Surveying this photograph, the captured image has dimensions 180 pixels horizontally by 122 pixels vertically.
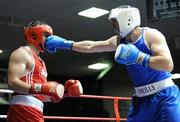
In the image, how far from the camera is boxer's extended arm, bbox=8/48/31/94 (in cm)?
237

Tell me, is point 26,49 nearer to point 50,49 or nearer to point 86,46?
point 50,49

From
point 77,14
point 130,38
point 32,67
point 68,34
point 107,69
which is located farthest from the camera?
point 107,69

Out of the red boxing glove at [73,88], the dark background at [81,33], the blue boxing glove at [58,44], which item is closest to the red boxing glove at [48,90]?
the red boxing glove at [73,88]

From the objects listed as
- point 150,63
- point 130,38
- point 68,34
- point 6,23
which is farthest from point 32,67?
point 68,34

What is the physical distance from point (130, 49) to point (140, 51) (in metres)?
0.10

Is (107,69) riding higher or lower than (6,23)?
lower

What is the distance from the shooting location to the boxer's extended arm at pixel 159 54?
2004 mm

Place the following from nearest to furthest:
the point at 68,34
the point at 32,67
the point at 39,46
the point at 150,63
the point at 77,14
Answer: the point at 150,63, the point at 32,67, the point at 39,46, the point at 77,14, the point at 68,34

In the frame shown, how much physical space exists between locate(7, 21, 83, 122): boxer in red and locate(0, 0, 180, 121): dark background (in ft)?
8.98

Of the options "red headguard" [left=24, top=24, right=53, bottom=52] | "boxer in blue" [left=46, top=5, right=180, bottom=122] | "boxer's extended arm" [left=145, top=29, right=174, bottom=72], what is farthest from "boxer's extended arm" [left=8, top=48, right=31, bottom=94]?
"boxer's extended arm" [left=145, top=29, right=174, bottom=72]

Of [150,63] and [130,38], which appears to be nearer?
[150,63]

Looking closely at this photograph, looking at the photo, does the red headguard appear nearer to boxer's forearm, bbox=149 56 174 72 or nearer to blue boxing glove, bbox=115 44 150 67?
blue boxing glove, bbox=115 44 150 67

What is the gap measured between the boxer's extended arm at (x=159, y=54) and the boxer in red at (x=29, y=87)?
0.68m

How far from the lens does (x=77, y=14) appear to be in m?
7.01
